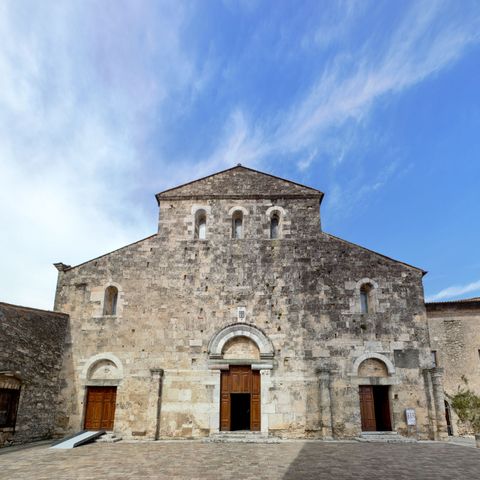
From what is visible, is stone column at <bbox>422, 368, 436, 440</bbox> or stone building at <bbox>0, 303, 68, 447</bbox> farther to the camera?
stone column at <bbox>422, 368, 436, 440</bbox>

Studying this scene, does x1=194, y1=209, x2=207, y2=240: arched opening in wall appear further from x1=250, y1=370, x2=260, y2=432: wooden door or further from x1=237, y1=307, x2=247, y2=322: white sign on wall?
x1=250, y1=370, x2=260, y2=432: wooden door

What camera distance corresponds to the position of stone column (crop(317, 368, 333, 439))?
→ 52.7 feet

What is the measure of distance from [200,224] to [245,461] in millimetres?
10838

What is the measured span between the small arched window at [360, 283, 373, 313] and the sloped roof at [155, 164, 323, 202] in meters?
4.47

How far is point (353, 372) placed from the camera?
16.9m

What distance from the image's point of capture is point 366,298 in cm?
1834

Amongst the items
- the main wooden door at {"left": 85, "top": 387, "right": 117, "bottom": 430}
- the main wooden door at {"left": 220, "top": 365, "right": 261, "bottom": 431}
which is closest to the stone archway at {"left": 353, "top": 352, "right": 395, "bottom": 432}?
the main wooden door at {"left": 220, "top": 365, "right": 261, "bottom": 431}

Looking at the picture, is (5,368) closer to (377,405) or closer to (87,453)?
(87,453)

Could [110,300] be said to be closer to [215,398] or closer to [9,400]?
[9,400]

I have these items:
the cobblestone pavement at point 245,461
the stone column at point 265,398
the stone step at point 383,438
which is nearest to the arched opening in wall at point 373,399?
the stone step at point 383,438

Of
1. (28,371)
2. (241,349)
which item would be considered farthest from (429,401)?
(28,371)

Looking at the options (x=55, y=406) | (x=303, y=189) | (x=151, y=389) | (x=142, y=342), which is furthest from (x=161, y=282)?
(x=303, y=189)

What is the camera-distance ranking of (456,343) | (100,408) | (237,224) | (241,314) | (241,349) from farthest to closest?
(456,343) < (237,224) < (241,314) < (241,349) < (100,408)

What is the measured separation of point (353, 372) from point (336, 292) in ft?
10.5
